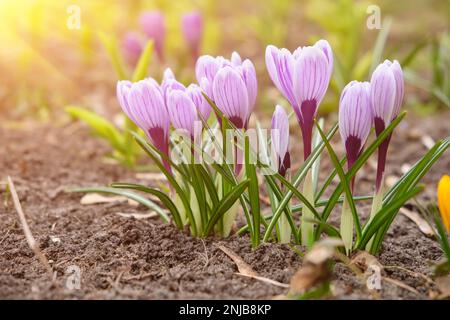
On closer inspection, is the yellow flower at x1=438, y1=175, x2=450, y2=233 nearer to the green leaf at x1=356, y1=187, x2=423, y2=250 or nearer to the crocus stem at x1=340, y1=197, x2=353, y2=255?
the green leaf at x1=356, y1=187, x2=423, y2=250

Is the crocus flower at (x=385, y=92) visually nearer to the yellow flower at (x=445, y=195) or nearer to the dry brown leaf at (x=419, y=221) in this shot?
the yellow flower at (x=445, y=195)

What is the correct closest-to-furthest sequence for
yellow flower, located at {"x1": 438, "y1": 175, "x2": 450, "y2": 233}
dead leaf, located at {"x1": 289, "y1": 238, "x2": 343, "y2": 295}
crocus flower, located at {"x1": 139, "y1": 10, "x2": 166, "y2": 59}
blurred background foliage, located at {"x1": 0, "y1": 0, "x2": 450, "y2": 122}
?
dead leaf, located at {"x1": 289, "y1": 238, "x2": 343, "y2": 295} < yellow flower, located at {"x1": 438, "y1": 175, "x2": 450, "y2": 233} < crocus flower, located at {"x1": 139, "y1": 10, "x2": 166, "y2": 59} < blurred background foliage, located at {"x1": 0, "y1": 0, "x2": 450, "y2": 122}

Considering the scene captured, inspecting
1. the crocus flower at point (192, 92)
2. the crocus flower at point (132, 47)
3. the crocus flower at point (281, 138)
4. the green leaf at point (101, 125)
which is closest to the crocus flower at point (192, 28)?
the crocus flower at point (132, 47)

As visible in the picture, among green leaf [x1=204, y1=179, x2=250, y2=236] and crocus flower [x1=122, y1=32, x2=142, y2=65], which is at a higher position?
crocus flower [x1=122, y1=32, x2=142, y2=65]

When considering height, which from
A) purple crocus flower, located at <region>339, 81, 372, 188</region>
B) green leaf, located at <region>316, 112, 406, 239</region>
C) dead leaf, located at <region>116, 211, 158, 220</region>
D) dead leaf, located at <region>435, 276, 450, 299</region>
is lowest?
dead leaf, located at <region>435, 276, 450, 299</region>

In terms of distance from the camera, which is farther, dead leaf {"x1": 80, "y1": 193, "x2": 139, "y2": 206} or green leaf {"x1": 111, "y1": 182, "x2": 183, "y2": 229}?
dead leaf {"x1": 80, "y1": 193, "x2": 139, "y2": 206}

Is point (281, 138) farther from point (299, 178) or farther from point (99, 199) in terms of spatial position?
point (99, 199)

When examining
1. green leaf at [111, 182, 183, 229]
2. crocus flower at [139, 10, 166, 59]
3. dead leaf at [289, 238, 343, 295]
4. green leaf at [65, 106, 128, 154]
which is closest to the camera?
dead leaf at [289, 238, 343, 295]

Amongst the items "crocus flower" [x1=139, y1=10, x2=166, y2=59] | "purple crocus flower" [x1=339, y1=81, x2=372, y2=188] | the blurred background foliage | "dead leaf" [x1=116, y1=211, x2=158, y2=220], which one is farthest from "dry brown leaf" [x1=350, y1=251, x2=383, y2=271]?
"crocus flower" [x1=139, y1=10, x2=166, y2=59]
